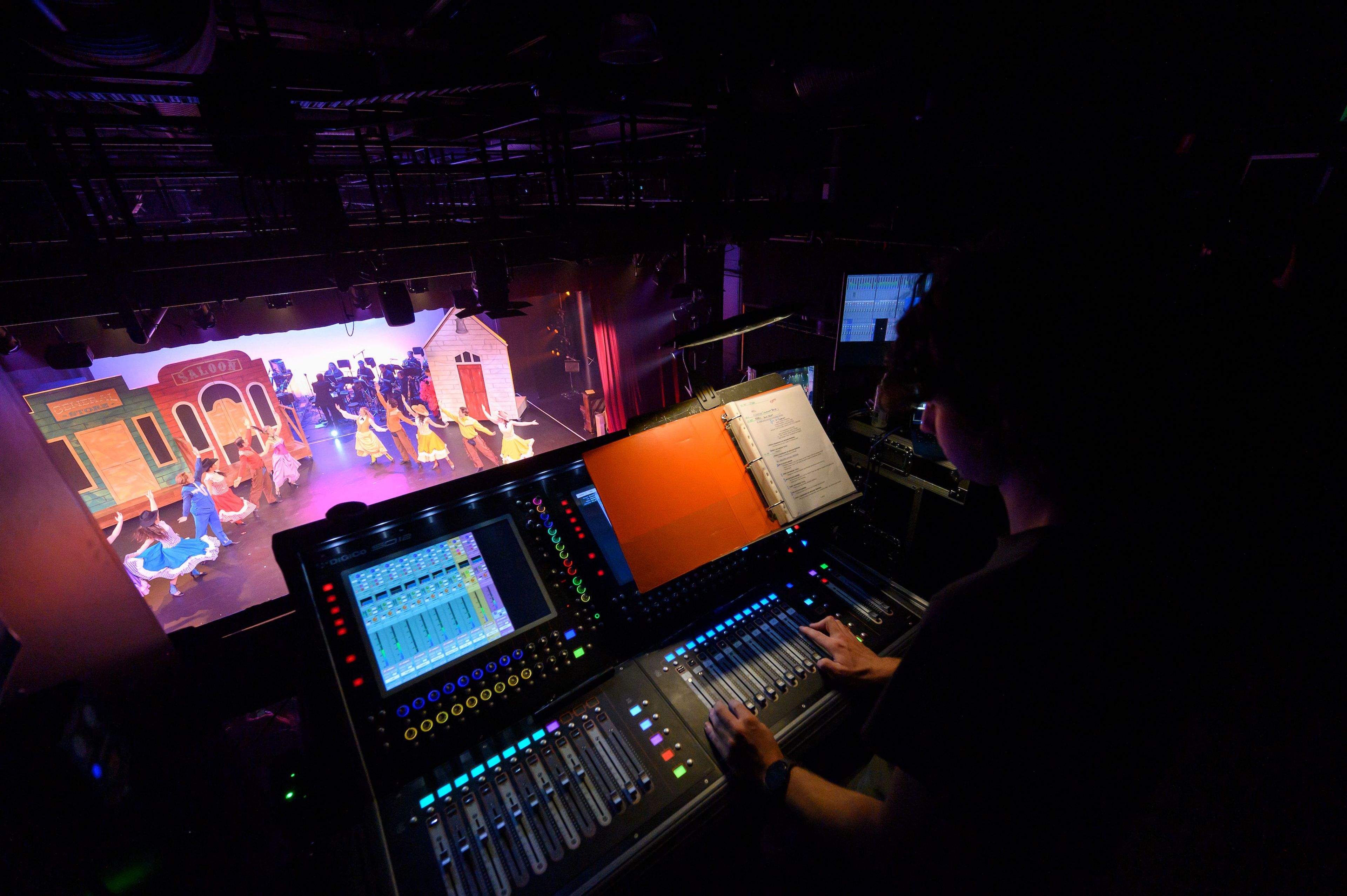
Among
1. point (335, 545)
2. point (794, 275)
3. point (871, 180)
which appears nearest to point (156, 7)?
point (335, 545)

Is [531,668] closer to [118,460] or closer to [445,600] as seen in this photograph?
[445,600]

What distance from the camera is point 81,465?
19.7 ft

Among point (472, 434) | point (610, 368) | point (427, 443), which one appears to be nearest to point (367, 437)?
point (427, 443)

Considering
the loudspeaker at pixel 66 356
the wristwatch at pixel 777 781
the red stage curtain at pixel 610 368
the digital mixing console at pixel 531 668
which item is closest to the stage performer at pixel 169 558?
the loudspeaker at pixel 66 356

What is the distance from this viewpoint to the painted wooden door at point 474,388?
26.9 feet

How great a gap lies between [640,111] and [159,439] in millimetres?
8272

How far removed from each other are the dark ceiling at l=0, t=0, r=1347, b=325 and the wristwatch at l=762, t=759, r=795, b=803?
1879mm

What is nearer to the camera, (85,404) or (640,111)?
(640,111)

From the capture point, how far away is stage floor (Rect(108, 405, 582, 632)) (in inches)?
200

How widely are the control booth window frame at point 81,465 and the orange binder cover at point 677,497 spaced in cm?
800

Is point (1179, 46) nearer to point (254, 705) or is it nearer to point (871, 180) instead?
point (871, 180)

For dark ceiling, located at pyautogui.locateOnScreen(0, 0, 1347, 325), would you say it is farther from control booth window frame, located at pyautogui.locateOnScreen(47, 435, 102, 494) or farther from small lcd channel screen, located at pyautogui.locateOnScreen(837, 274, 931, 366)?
control booth window frame, located at pyautogui.locateOnScreen(47, 435, 102, 494)

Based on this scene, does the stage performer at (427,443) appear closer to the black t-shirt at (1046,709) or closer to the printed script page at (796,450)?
the printed script page at (796,450)

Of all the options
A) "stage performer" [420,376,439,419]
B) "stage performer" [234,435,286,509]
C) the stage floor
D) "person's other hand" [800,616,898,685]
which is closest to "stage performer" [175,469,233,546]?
the stage floor
